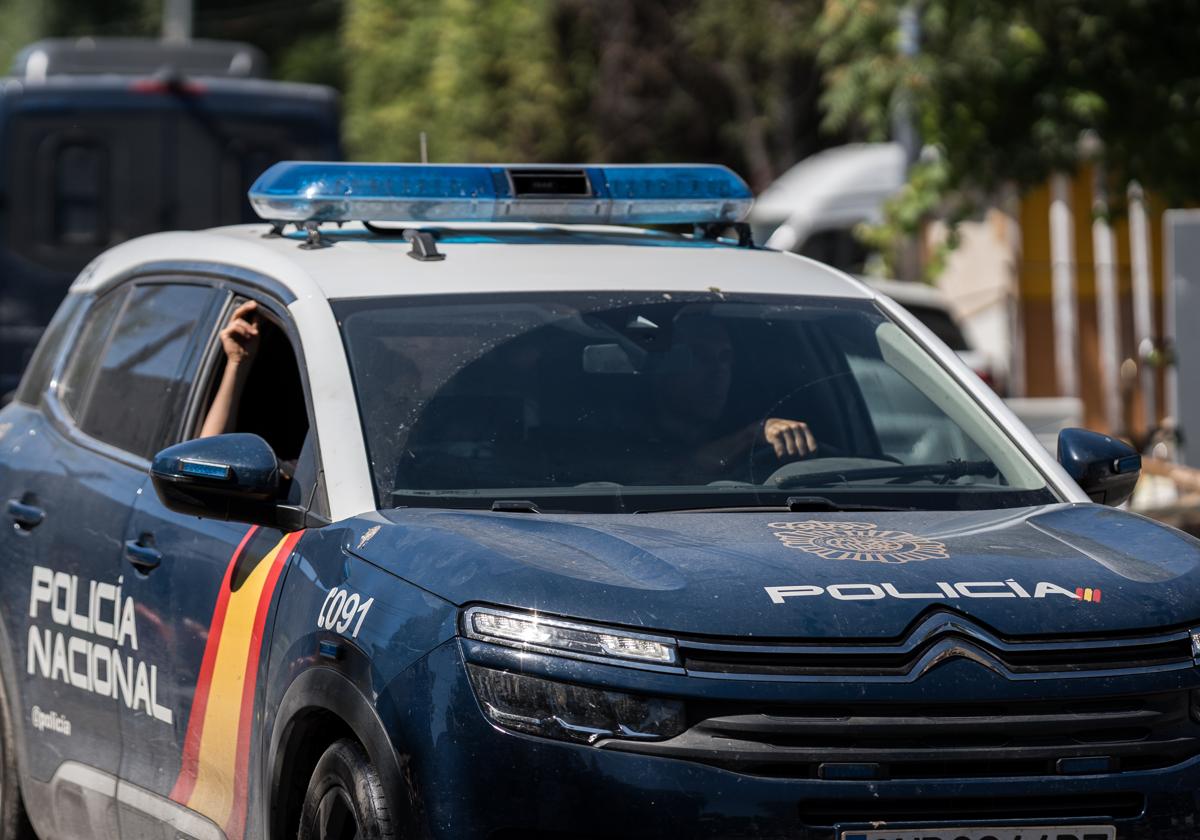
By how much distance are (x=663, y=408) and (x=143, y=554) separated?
1.21 meters

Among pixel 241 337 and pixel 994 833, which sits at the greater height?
pixel 241 337

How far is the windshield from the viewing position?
476 cm

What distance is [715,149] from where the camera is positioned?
37250mm

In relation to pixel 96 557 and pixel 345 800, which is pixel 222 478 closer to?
pixel 345 800

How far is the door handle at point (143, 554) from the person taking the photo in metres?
5.14

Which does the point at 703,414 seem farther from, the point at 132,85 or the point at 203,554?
the point at 132,85

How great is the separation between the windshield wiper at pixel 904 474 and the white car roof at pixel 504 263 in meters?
0.62

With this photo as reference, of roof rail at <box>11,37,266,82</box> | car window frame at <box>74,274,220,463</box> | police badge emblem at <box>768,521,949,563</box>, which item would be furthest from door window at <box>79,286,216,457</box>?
roof rail at <box>11,37,266,82</box>

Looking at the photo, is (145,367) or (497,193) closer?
(497,193)

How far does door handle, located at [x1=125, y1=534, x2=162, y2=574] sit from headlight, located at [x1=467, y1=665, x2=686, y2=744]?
58.8 inches

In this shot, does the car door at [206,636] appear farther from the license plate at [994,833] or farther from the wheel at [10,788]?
the license plate at [994,833]

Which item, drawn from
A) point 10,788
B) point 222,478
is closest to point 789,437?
point 222,478

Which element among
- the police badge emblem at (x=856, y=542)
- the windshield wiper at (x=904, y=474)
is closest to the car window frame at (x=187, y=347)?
the windshield wiper at (x=904, y=474)

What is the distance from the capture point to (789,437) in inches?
202
